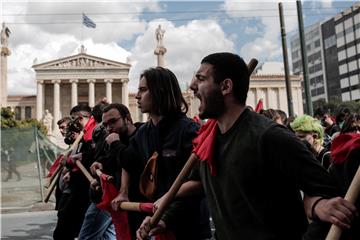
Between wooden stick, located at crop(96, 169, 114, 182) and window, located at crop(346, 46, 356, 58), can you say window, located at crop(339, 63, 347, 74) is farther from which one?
wooden stick, located at crop(96, 169, 114, 182)

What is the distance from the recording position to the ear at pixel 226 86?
2004 millimetres

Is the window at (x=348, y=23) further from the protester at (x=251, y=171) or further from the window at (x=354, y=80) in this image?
the protester at (x=251, y=171)

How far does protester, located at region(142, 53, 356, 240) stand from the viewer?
1.66 m

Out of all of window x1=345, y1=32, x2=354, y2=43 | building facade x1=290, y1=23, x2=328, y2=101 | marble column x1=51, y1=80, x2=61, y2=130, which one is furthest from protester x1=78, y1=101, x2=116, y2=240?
building facade x1=290, y1=23, x2=328, y2=101

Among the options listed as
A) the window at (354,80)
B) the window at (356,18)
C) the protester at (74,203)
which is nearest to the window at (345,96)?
the window at (354,80)

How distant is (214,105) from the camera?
201 centimetres

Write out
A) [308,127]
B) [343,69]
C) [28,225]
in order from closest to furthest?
1. [308,127]
2. [28,225]
3. [343,69]

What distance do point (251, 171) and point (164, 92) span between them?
49.7 inches

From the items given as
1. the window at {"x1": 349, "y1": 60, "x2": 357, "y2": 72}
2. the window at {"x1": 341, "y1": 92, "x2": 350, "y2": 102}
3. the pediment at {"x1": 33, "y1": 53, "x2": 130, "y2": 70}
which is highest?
the pediment at {"x1": 33, "y1": 53, "x2": 130, "y2": 70}

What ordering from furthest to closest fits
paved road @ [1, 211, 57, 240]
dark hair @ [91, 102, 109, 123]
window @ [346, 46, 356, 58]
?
window @ [346, 46, 356, 58]
paved road @ [1, 211, 57, 240]
dark hair @ [91, 102, 109, 123]

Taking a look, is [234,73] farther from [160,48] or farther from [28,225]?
[160,48]

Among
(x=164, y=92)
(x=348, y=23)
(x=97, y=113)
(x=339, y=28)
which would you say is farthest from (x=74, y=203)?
(x=339, y=28)

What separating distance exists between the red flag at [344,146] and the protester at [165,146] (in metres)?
0.85

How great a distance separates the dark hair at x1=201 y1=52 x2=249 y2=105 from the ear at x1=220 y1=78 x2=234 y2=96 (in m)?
0.02
